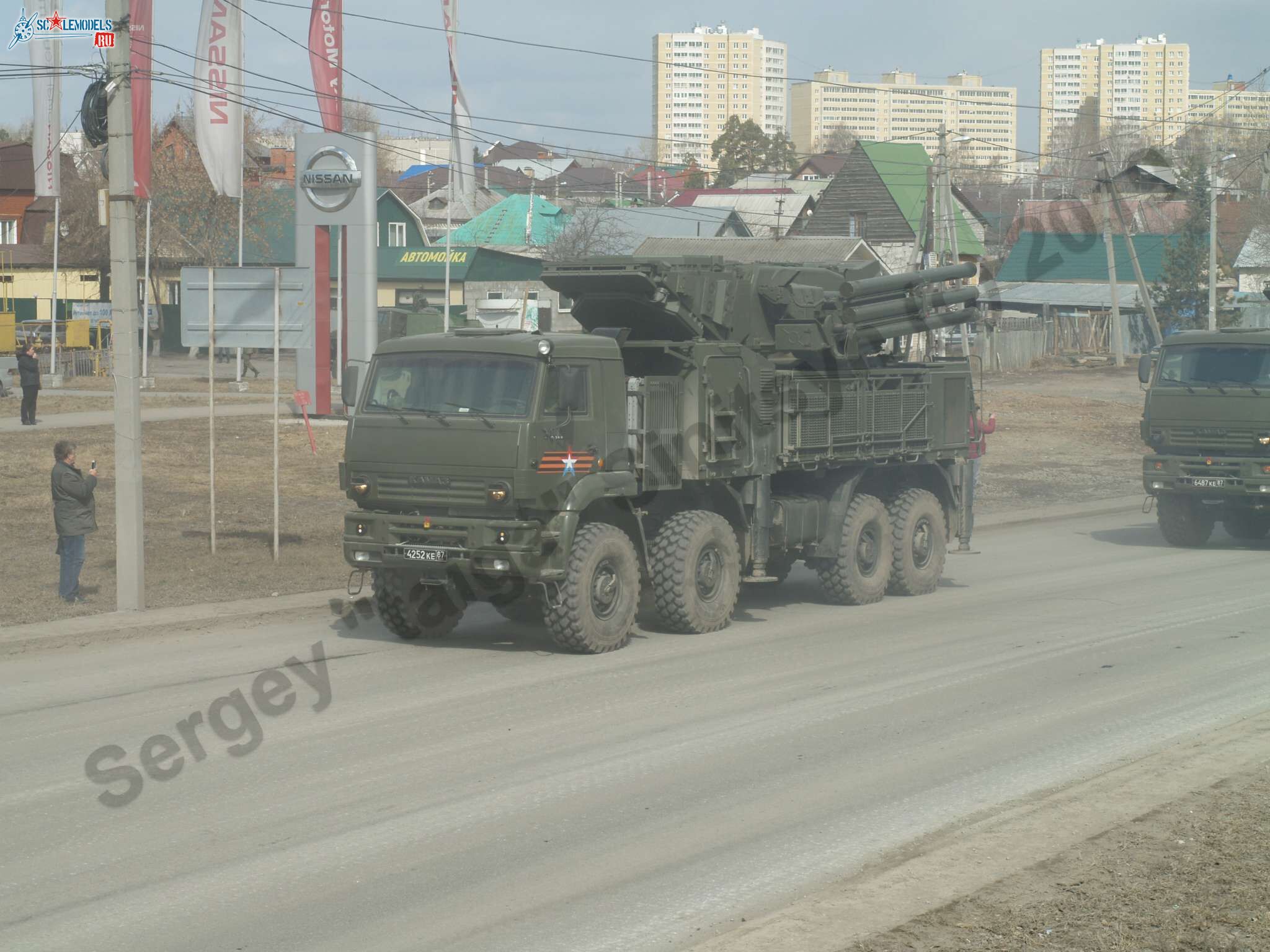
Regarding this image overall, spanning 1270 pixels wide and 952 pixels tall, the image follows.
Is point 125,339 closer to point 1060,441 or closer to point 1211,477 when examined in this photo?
point 1211,477

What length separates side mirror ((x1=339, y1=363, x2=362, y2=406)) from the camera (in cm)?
1227

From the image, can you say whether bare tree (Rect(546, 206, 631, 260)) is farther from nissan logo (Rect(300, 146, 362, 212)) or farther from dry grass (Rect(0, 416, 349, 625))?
dry grass (Rect(0, 416, 349, 625))

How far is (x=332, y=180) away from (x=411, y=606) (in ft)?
70.9

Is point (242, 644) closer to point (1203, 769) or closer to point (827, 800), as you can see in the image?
point (827, 800)

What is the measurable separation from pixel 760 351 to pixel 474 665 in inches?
186

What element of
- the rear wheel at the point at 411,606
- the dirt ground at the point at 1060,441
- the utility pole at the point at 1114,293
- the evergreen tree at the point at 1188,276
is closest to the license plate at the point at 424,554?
the rear wheel at the point at 411,606

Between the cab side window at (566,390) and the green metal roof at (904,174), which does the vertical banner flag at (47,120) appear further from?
the green metal roof at (904,174)

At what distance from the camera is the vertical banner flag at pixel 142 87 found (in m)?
19.7

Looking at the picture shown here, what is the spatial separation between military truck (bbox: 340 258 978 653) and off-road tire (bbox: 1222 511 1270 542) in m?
6.80

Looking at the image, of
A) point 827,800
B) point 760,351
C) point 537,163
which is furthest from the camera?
point 537,163

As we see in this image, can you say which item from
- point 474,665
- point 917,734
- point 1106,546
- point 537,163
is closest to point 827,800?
point 917,734

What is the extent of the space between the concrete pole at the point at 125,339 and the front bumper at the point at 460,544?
8.48 feet

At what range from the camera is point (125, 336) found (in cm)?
1334

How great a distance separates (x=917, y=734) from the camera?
370 inches
